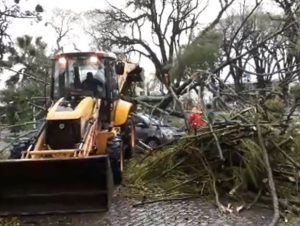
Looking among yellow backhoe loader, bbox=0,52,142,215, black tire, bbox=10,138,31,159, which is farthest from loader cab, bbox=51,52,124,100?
black tire, bbox=10,138,31,159

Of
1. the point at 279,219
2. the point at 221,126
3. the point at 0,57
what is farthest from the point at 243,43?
the point at 279,219

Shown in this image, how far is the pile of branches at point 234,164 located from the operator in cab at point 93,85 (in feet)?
5.14

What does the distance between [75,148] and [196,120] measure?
2666 millimetres

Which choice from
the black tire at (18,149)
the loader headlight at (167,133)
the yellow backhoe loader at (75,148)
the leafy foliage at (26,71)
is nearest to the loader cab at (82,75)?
the yellow backhoe loader at (75,148)

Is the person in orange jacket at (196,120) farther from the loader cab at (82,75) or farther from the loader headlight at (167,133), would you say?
the loader headlight at (167,133)

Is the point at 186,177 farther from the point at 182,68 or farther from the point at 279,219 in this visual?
the point at 182,68

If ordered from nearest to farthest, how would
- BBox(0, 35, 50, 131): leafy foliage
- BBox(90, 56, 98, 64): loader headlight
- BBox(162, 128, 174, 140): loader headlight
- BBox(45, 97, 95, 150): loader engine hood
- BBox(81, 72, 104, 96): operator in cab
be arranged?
BBox(45, 97, 95, 150): loader engine hood, BBox(90, 56, 98, 64): loader headlight, BBox(81, 72, 104, 96): operator in cab, BBox(162, 128, 174, 140): loader headlight, BBox(0, 35, 50, 131): leafy foliage

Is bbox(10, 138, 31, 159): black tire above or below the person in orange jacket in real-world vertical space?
below

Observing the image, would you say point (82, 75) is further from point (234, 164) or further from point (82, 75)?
point (234, 164)

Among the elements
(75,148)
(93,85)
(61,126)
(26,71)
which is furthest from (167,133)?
(26,71)

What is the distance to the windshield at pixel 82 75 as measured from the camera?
9852 mm

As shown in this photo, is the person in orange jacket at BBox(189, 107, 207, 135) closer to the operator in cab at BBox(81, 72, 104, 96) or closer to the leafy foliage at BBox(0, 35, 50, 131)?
the operator in cab at BBox(81, 72, 104, 96)

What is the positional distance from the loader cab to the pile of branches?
1.63m

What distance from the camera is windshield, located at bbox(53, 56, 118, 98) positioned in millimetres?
9852
